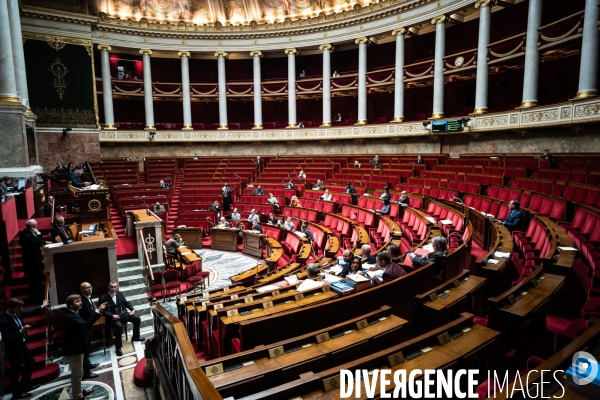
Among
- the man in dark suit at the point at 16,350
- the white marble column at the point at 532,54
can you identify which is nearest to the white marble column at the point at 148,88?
the man in dark suit at the point at 16,350

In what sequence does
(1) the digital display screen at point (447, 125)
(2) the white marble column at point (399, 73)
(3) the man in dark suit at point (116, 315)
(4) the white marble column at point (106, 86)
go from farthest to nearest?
(4) the white marble column at point (106, 86), (2) the white marble column at point (399, 73), (1) the digital display screen at point (447, 125), (3) the man in dark suit at point (116, 315)

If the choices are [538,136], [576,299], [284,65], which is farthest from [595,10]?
[284,65]

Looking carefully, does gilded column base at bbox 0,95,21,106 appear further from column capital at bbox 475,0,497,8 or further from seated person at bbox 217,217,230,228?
column capital at bbox 475,0,497,8

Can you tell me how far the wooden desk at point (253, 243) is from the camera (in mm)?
11211

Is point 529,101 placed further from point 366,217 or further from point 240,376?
point 240,376

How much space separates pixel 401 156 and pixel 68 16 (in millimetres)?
→ 18180

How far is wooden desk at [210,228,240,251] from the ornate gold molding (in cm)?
1351

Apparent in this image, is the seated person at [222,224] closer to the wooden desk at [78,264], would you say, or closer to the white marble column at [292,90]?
the wooden desk at [78,264]

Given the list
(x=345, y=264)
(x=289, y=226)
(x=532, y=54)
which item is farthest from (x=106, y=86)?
(x=532, y=54)

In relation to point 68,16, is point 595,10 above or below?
below

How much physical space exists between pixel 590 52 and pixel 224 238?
1307 cm

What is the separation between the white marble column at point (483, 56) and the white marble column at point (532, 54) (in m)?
1.86

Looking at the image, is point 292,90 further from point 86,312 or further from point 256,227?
point 86,312

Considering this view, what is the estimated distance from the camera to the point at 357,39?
65.2 ft
